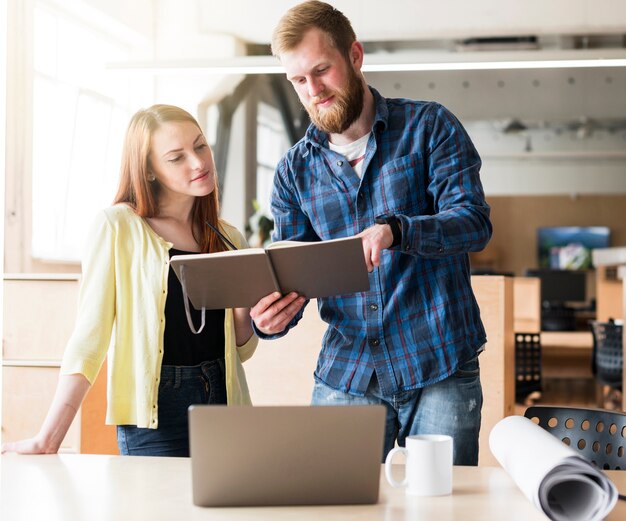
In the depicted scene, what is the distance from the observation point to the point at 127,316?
6.17ft

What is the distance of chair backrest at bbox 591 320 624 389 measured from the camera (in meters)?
4.82

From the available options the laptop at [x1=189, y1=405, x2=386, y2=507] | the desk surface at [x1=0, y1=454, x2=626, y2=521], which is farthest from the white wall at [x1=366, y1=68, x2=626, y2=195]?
the laptop at [x1=189, y1=405, x2=386, y2=507]

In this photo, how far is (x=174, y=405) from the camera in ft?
6.06

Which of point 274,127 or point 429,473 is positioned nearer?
point 429,473

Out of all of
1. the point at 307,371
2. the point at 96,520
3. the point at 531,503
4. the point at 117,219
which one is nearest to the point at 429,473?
the point at 531,503

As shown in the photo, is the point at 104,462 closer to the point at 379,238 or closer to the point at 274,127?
the point at 379,238

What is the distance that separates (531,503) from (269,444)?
1.38ft

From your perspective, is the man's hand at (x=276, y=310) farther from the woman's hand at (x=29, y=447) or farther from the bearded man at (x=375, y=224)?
the woman's hand at (x=29, y=447)

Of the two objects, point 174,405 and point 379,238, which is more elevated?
point 379,238

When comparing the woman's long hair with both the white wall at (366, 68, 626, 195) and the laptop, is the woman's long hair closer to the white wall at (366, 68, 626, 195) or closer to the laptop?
the laptop

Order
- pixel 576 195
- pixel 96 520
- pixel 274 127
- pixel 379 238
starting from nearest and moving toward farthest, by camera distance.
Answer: pixel 96 520 < pixel 379 238 < pixel 274 127 < pixel 576 195

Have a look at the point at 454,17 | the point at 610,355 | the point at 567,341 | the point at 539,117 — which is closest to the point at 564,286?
the point at 567,341

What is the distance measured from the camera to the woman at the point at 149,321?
1.82 m

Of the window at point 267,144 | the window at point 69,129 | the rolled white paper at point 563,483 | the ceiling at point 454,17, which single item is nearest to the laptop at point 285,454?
the rolled white paper at point 563,483
